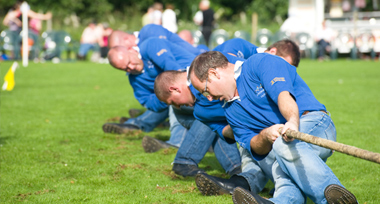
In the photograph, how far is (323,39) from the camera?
20641 mm

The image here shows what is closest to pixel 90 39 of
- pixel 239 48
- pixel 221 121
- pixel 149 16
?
pixel 149 16

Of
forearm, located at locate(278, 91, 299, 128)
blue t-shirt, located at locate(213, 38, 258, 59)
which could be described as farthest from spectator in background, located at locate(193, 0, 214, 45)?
forearm, located at locate(278, 91, 299, 128)

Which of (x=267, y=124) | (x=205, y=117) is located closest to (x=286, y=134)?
(x=267, y=124)

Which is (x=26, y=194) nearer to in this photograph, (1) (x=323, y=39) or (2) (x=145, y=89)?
(2) (x=145, y=89)

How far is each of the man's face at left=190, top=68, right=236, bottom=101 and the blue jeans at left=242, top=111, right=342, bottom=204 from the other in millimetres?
527

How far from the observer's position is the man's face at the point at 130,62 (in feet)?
18.5

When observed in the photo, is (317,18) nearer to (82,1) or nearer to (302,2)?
(302,2)

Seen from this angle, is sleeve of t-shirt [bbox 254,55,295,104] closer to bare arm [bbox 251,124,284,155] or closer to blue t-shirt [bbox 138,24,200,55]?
bare arm [bbox 251,124,284,155]

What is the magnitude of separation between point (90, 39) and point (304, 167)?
62.5 ft

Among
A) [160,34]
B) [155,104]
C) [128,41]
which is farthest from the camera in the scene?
[128,41]

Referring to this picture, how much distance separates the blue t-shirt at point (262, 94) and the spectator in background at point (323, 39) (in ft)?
59.6

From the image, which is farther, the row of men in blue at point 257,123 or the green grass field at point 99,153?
the green grass field at point 99,153

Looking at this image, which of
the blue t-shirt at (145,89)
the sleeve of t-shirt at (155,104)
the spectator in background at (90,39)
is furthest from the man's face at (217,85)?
the spectator in background at (90,39)

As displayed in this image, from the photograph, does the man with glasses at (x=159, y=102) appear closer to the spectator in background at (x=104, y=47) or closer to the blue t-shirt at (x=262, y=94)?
the blue t-shirt at (x=262, y=94)
